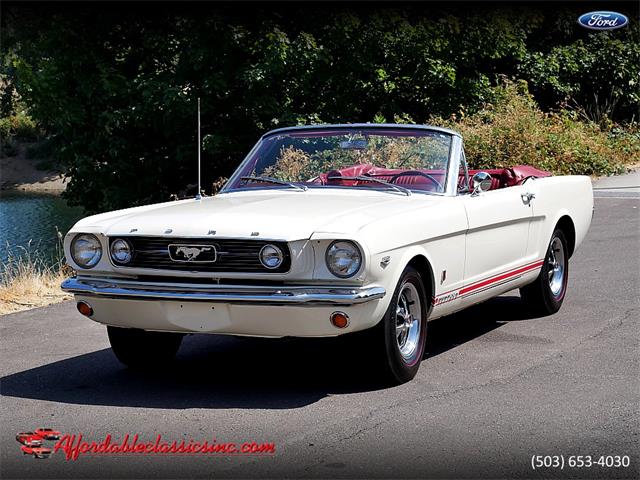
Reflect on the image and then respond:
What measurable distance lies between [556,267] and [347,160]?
227 centimetres

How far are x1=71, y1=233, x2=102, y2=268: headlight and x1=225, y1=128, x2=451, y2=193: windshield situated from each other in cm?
152

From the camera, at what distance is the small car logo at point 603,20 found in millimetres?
27812

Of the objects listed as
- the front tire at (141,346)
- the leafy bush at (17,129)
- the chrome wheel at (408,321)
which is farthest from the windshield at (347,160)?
the leafy bush at (17,129)

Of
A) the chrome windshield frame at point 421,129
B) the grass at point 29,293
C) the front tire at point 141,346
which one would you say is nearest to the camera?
the front tire at point 141,346

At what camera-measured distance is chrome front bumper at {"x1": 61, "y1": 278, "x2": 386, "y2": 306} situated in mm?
6059

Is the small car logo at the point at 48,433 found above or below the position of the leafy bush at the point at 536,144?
below

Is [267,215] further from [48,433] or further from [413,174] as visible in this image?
[48,433]

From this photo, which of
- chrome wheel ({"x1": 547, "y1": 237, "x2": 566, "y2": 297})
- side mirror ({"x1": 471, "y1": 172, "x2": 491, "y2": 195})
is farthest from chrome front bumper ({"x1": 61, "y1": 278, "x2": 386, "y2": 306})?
chrome wheel ({"x1": 547, "y1": 237, "x2": 566, "y2": 297})

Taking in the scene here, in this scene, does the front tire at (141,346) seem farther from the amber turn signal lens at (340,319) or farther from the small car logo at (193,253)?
the amber turn signal lens at (340,319)

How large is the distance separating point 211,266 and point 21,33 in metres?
25.3

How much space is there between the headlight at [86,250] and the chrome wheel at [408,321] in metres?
1.83

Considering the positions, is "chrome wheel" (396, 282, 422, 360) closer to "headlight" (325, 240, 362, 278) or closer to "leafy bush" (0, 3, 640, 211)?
"headlight" (325, 240, 362, 278)

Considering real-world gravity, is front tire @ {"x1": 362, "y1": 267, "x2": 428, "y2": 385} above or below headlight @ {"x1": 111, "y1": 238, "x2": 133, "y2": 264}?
below

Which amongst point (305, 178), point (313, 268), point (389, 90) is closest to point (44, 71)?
point (389, 90)
